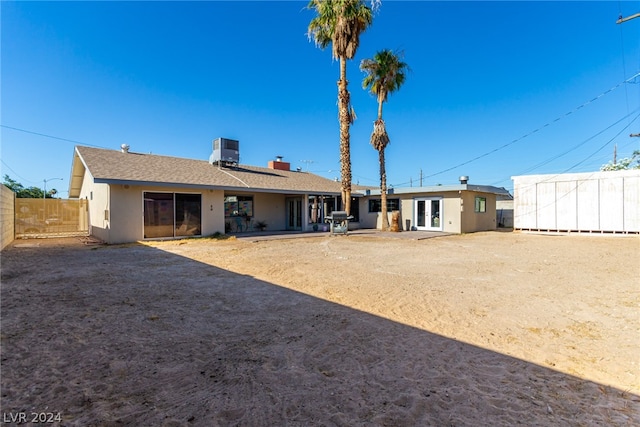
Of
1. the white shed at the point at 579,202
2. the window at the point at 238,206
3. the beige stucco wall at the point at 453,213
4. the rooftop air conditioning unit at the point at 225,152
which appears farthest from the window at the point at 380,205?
the rooftop air conditioning unit at the point at 225,152

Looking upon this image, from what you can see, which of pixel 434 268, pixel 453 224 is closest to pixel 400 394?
pixel 434 268

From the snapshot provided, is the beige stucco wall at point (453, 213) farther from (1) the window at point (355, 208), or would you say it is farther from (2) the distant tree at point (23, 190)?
(2) the distant tree at point (23, 190)

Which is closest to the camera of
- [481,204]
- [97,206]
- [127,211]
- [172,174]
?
[127,211]

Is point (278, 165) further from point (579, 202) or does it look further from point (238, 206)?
point (579, 202)

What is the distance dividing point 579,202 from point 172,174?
2169 centimetres

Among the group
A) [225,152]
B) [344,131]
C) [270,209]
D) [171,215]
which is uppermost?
[344,131]

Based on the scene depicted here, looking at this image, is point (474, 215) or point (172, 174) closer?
point (172, 174)

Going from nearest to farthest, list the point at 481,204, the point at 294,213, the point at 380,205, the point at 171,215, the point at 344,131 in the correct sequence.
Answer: the point at 171,215 < the point at 344,131 < the point at 294,213 < the point at 481,204 < the point at 380,205

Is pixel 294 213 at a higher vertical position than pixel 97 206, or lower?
lower

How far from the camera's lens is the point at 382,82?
63.2 feet

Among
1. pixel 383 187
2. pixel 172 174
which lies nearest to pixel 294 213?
pixel 383 187

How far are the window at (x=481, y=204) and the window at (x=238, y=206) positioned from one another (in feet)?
47.2

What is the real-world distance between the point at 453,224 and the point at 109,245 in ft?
57.2

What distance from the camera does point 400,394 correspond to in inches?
101
